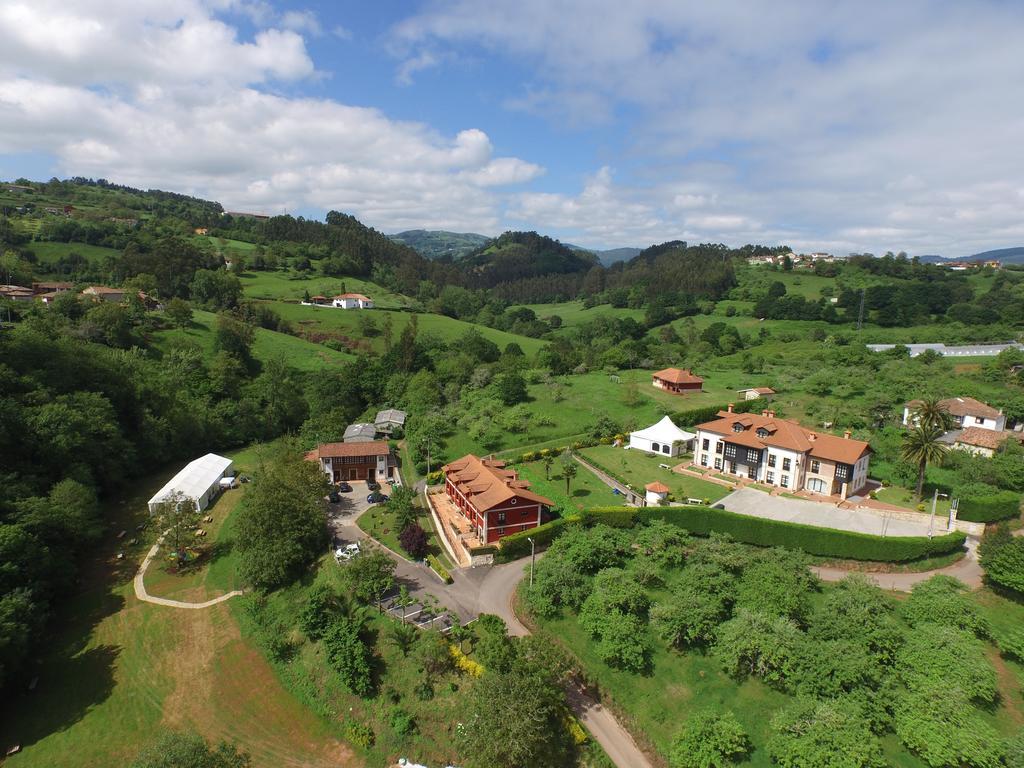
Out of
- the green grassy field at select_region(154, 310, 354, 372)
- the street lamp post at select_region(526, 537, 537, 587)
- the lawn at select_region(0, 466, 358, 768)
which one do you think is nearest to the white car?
the lawn at select_region(0, 466, 358, 768)

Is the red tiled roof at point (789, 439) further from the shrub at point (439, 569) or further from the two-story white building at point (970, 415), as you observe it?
the shrub at point (439, 569)

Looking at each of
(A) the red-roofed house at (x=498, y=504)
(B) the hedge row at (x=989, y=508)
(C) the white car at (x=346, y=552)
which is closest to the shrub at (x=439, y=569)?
(A) the red-roofed house at (x=498, y=504)

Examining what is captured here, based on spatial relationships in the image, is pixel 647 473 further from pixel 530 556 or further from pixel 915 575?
pixel 915 575

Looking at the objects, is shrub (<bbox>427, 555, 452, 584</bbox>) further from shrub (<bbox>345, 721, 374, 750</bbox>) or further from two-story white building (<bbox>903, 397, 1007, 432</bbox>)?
two-story white building (<bbox>903, 397, 1007, 432</bbox>)

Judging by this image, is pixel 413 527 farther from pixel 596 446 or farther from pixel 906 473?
pixel 906 473

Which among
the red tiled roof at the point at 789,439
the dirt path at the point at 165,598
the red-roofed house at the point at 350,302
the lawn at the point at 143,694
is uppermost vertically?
the red-roofed house at the point at 350,302

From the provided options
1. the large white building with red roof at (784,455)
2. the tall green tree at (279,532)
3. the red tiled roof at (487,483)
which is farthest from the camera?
the large white building with red roof at (784,455)

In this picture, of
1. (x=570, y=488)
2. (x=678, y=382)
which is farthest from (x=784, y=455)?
(x=678, y=382)
